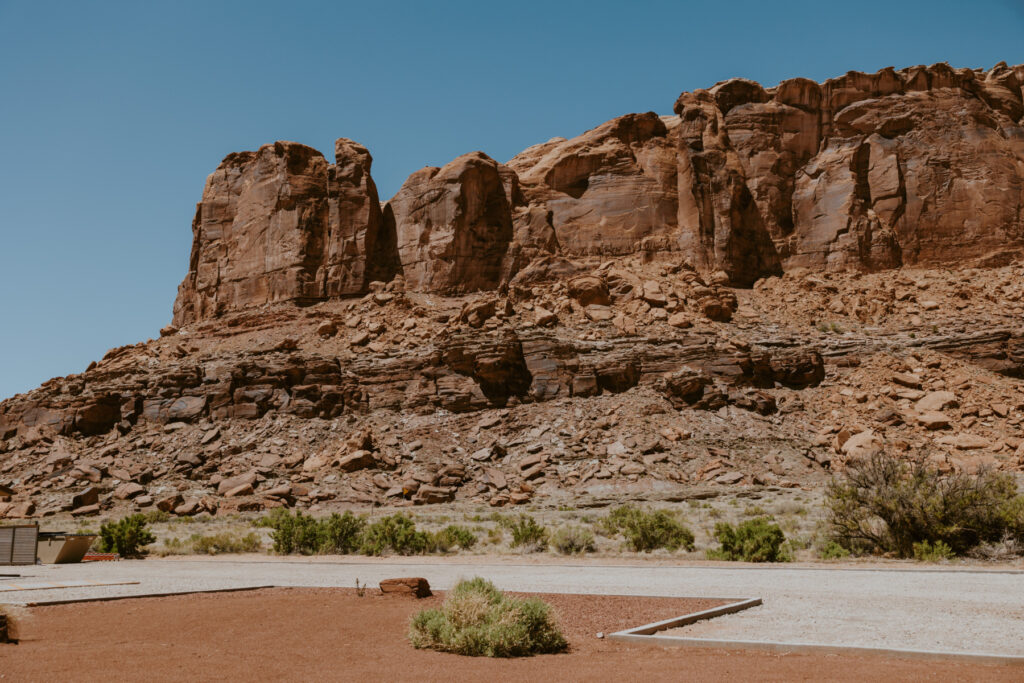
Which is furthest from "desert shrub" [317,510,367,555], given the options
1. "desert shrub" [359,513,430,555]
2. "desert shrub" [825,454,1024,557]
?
"desert shrub" [825,454,1024,557]

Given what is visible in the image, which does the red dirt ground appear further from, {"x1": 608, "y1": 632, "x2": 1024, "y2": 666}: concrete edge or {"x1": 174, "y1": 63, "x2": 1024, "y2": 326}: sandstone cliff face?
{"x1": 174, "y1": 63, "x2": 1024, "y2": 326}: sandstone cliff face

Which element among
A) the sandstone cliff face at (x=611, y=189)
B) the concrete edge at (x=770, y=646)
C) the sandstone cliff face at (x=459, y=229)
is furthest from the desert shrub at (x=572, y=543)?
the sandstone cliff face at (x=459, y=229)

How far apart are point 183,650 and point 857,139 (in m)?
64.7

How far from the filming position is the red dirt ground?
741 cm

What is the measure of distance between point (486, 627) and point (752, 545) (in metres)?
12.5

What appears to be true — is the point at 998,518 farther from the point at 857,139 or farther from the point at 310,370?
the point at 857,139

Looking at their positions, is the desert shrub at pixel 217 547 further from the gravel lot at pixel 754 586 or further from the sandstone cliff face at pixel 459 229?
the sandstone cliff face at pixel 459 229

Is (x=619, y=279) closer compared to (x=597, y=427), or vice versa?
(x=597, y=427)

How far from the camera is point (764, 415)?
1815 inches

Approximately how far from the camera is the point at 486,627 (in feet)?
28.8

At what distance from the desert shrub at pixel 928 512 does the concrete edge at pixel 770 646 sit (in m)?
10.8

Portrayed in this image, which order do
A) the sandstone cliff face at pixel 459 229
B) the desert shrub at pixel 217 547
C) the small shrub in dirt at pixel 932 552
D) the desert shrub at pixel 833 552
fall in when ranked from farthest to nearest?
the sandstone cliff face at pixel 459 229
the desert shrub at pixel 217 547
the desert shrub at pixel 833 552
the small shrub in dirt at pixel 932 552

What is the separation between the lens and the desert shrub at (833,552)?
19.2m

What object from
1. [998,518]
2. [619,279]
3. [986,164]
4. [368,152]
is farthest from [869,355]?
[368,152]
